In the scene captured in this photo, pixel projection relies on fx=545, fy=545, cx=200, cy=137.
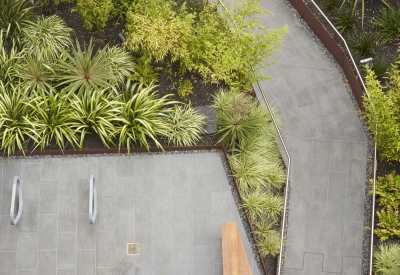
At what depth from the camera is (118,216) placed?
10.9 meters

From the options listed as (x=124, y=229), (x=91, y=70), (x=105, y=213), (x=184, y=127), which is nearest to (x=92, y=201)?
(x=105, y=213)

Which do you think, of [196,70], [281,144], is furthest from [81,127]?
[281,144]

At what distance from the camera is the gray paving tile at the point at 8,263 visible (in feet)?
34.9

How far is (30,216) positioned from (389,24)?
878 cm

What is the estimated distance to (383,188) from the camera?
443 inches

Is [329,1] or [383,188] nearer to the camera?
[383,188]

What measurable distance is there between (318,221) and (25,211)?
19.6ft

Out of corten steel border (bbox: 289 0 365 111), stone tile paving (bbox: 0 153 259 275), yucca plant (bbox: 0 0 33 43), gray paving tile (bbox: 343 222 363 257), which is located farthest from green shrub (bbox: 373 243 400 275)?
yucca plant (bbox: 0 0 33 43)

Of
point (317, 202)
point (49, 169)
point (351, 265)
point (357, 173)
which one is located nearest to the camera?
point (49, 169)

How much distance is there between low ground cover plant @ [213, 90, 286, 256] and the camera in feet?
35.9

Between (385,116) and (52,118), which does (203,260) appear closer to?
(52,118)

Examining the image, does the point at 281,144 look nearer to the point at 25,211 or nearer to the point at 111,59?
the point at 111,59

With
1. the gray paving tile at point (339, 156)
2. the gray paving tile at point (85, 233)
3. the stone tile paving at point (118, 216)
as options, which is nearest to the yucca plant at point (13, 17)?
the stone tile paving at point (118, 216)

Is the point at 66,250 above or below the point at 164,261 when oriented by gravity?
below
